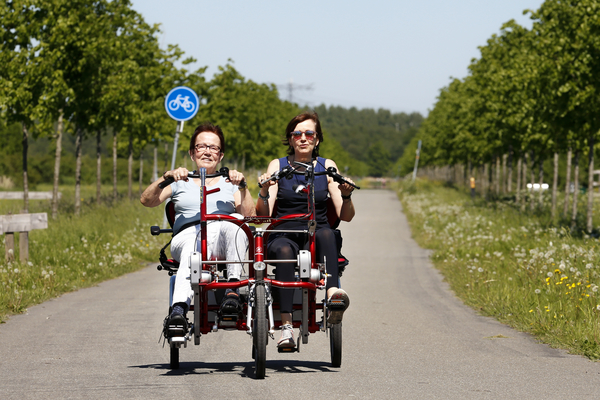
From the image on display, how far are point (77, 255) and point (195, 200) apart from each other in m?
7.79

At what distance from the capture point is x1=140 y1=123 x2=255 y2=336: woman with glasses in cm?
581

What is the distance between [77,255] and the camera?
13547 millimetres

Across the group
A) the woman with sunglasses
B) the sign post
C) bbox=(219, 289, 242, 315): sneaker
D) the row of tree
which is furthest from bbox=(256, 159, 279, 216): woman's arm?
the row of tree

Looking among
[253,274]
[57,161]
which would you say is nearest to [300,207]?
[253,274]

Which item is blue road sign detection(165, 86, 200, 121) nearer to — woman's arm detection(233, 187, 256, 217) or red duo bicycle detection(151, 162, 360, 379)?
woman's arm detection(233, 187, 256, 217)

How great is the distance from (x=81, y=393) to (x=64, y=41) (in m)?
15.5

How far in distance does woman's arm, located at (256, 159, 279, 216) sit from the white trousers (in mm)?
329

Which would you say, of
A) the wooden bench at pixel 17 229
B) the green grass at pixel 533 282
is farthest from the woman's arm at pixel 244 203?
the wooden bench at pixel 17 229

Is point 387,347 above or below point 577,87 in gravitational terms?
below

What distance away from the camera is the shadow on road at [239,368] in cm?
611

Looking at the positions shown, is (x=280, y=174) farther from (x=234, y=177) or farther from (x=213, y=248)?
(x=213, y=248)

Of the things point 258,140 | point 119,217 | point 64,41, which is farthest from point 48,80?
point 258,140

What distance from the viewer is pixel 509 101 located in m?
26.8

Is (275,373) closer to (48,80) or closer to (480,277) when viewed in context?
(480,277)
